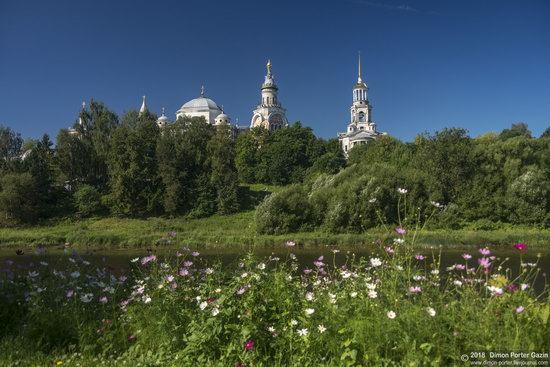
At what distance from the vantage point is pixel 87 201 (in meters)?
44.6

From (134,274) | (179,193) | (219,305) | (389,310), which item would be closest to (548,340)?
(389,310)

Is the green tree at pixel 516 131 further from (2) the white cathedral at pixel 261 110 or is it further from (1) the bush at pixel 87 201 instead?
(1) the bush at pixel 87 201

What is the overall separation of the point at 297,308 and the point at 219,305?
800 millimetres

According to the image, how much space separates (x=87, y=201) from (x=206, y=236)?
17.1 m

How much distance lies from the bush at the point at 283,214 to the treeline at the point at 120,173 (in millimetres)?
10673

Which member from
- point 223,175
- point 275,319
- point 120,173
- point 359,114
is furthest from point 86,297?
point 359,114

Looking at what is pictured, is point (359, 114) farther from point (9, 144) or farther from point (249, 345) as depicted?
point (249, 345)

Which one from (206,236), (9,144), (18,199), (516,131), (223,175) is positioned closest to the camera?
(206,236)

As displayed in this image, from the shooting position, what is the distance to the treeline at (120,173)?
44.3 meters

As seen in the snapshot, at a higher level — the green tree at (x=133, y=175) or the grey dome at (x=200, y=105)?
the grey dome at (x=200, y=105)

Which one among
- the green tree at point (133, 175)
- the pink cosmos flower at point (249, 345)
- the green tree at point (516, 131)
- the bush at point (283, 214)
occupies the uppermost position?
the green tree at point (516, 131)

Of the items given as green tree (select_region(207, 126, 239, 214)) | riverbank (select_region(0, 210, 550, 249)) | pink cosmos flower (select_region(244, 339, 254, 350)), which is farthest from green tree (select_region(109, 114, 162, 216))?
pink cosmos flower (select_region(244, 339, 254, 350))

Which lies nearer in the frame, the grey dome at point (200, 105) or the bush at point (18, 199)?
the bush at point (18, 199)

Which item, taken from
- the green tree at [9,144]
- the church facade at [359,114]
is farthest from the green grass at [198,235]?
the church facade at [359,114]
